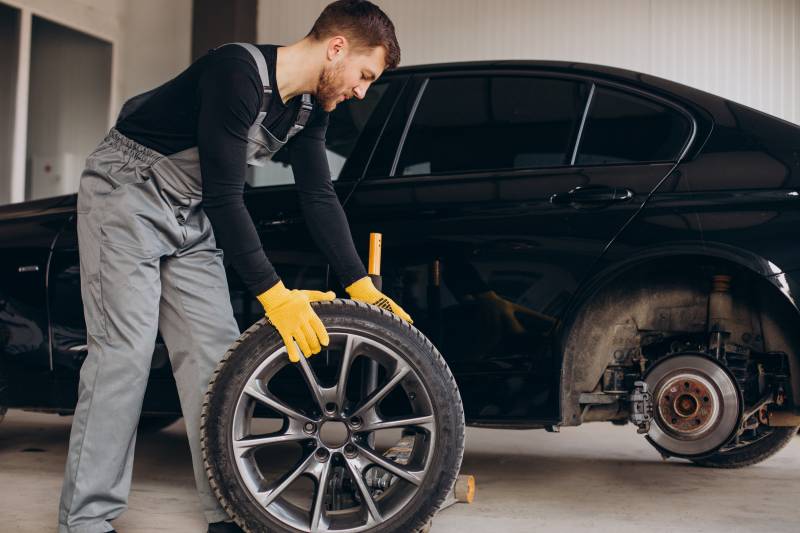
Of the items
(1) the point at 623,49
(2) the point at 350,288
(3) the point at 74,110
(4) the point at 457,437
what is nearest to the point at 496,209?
(2) the point at 350,288

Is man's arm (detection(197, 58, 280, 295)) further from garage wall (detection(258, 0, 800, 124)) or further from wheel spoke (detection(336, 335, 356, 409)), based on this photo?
garage wall (detection(258, 0, 800, 124))

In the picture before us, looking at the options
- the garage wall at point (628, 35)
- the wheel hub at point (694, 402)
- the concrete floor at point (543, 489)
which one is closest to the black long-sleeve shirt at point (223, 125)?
the concrete floor at point (543, 489)

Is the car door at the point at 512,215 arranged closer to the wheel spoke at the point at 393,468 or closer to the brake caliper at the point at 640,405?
the brake caliper at the point at 640,405

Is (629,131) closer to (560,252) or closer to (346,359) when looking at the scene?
(560,252)

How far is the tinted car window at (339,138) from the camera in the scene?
298 centimetres

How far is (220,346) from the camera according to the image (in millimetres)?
2377

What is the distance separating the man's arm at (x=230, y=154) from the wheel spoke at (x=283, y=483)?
0.44 metres

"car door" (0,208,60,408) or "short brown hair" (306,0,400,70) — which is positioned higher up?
"short brown hair" (306,0,400,70)

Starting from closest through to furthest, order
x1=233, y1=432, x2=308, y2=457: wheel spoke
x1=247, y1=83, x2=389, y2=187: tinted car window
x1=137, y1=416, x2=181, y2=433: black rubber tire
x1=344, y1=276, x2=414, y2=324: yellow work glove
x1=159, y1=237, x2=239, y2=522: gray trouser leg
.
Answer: x1=233, y1=432, x2=308, y2=457: wheel spoke < x1=159, y1=237, x2=239, y2=522: gray trouser leg < x1=344, y1=276, x2=414, y2=324: yellow work glove < x1=247, y1=83, x2=389, y2=187: tinted car window < x1=137, y1=416, x2=181, y2=433: black rubber tire

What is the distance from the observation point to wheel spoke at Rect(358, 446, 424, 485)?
217cm

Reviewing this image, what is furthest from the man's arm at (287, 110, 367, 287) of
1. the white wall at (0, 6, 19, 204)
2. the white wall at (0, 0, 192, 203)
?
the white wall at (0, 0, 192, 203)

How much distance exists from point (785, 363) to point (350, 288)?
134cm

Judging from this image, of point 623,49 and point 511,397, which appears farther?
point 623,49

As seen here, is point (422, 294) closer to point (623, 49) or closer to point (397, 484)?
point (397, 484)
